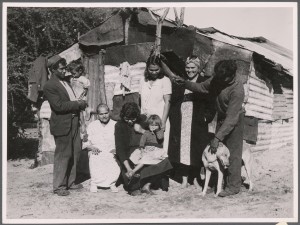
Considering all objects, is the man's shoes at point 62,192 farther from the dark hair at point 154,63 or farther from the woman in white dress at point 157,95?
the dark hair at point 154,63

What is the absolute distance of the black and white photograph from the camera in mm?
5355

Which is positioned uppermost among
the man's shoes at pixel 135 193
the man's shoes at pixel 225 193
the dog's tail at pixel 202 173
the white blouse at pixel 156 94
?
the white blouse at pixel 156 94

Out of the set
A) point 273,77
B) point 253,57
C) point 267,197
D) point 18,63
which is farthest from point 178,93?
point 18,63

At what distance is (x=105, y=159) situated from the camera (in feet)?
19.6

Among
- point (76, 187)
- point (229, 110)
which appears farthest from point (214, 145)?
point (76, 187)

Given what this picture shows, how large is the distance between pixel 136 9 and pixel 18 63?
242 cm

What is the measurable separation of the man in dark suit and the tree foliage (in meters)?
1.62

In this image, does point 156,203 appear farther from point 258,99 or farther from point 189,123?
point 258,99

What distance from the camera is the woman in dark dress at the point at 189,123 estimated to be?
5875 millimetres

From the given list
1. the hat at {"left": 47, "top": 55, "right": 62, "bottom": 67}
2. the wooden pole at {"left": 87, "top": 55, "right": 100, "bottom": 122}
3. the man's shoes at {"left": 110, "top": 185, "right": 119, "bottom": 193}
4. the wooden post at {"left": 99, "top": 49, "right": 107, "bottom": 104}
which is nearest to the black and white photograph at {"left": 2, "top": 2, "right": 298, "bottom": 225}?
the man's shoes at {"left": 110, "top": 185, "right": 119, "bottom": 193}

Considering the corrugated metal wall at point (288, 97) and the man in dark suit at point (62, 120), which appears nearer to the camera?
Result: the man in dark suit at point (62, 120)

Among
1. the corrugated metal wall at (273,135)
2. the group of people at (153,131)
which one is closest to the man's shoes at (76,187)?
the group of people at (153,131)

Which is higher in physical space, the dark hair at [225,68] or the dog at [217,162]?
the dark hair at [225,68]

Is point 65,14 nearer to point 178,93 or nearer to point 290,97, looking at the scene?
point 178,93
